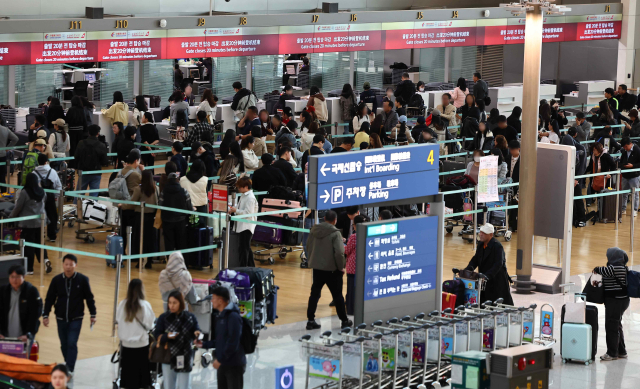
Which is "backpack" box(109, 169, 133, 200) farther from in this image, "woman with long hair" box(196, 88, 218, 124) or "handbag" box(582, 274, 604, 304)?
"handbag" box(582, 274, 604, 304)

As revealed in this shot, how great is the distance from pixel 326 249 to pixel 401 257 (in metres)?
1.00

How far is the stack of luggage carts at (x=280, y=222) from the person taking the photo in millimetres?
14719

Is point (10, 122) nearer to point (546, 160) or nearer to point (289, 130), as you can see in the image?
point (289, 130)

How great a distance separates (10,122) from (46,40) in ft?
6.40

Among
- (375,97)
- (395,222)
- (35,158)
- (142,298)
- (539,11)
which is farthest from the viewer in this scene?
(375,97)

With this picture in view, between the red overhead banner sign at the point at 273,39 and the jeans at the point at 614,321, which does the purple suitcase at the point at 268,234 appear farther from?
the red overhead banner sign at the point at 273,39

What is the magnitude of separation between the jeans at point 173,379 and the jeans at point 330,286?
2.67 metres

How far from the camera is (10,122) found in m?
20.4

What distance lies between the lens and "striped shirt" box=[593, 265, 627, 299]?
11.1 meters

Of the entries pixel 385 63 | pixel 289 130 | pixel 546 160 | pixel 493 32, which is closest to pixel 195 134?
pixel 289 130

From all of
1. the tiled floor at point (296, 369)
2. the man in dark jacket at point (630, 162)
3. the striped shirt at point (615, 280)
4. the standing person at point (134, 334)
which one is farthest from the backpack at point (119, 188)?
the man in dark jacket at point (630, 162)

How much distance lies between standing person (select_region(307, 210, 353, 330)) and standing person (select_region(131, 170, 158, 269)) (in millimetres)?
3154

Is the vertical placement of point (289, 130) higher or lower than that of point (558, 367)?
higher

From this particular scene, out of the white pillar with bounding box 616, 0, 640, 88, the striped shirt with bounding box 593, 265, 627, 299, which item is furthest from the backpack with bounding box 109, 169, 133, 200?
the white pillar with bounding box 616, 0, 640, 88
